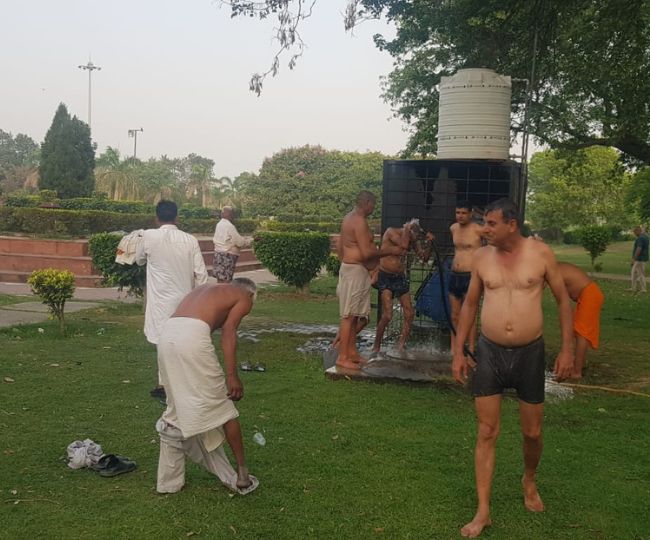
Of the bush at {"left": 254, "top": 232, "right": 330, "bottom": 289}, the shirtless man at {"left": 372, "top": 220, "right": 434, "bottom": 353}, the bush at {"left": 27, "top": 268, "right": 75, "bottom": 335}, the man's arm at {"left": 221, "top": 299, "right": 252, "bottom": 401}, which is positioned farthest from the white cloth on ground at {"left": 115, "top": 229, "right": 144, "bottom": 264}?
the bush at {"left": 254, "top": 232, "right": 330, "bottom": 289}

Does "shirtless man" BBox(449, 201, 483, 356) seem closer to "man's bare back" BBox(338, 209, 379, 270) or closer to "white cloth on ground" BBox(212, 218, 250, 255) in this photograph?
"man's bare back" BBox(338, 209, 379, 270)

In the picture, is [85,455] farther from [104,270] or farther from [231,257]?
[104,270]

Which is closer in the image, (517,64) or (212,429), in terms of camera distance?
(212,429)

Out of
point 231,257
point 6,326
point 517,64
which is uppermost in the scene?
point 517,64

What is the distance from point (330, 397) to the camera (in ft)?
19.9

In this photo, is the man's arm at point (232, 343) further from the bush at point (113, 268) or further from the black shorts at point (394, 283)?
the bush at point (113, 268)

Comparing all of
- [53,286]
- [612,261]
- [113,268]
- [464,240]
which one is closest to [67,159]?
[113,268]

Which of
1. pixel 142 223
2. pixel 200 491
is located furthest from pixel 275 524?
pixel 142 223

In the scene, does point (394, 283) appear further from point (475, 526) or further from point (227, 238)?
point (227, 238)

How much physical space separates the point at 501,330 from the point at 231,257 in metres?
7.82

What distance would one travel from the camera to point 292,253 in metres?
13.9

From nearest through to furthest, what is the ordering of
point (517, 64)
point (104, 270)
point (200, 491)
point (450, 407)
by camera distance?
point (200, 491)
point (450, 407)
point (517, 64)
point (104, 270)

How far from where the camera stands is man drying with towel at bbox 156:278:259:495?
373 cm

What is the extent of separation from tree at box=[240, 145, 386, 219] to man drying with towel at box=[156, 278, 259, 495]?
121ft
